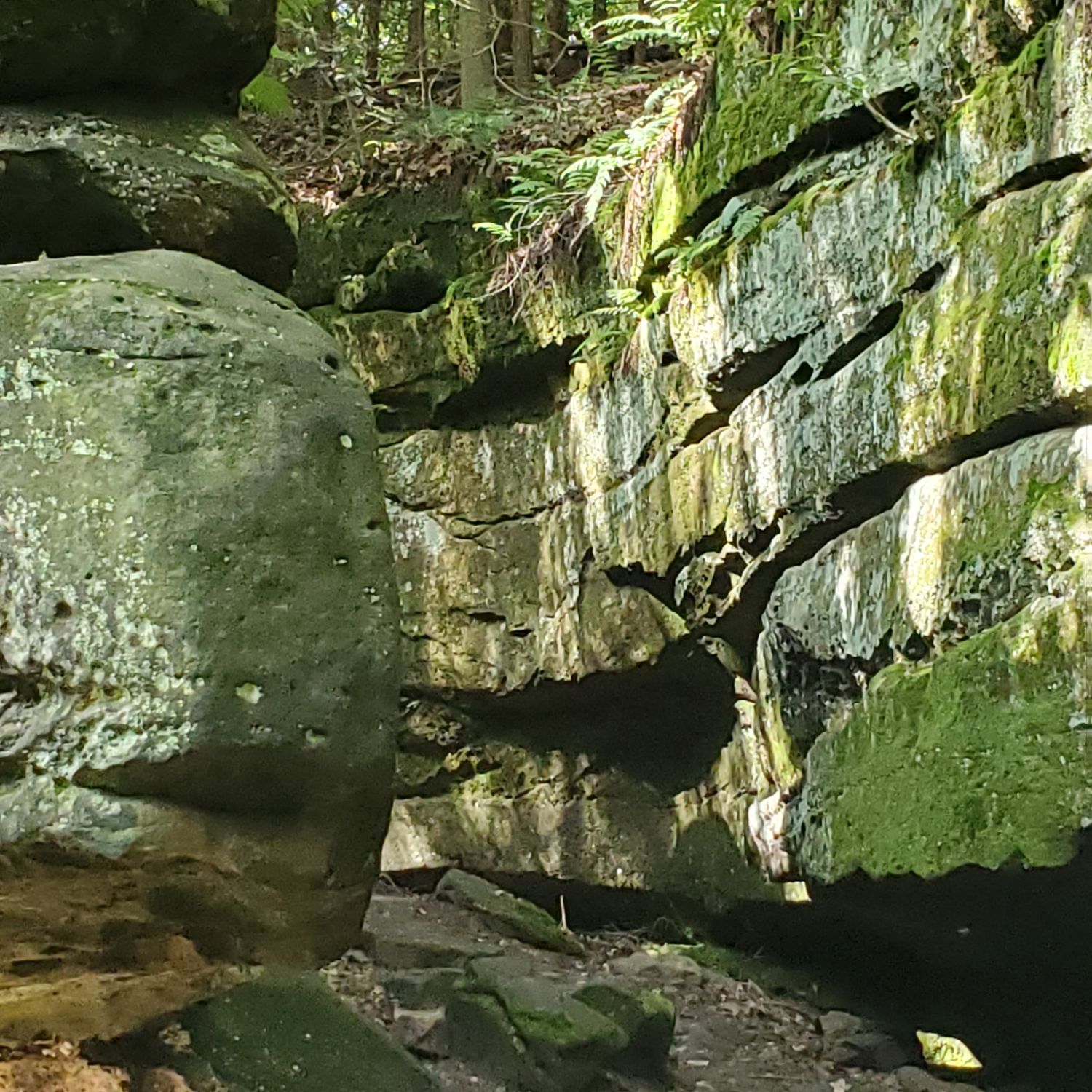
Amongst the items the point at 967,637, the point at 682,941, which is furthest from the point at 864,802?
the point at 682,941

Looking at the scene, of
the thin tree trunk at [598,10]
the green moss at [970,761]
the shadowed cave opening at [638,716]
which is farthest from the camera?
the thin tree trunk at [598,10]

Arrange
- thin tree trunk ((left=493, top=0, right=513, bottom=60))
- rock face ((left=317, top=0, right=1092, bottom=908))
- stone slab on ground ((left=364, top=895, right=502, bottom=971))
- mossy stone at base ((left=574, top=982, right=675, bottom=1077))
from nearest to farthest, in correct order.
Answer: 1. rock face ((left=317, top=0, right=1092, bottom=908))
2. mossy stone at base ((left=574, top=982, right=675, bottom=1077))
3. stone slab on ground ((left=364, top=895, right=502, bottom=971))
4. thin tree trunk ((left=493, top=0, right=513, bottom=60))

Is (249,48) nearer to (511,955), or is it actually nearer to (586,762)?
(511,955)

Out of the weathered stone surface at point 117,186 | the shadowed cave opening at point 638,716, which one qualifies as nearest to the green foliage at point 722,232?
the shadowed cave opening at point 638,716

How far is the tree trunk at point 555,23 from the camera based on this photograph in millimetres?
12539

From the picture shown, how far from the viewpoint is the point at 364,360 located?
Result: 9.99 meters

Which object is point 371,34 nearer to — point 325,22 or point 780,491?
point 325,22

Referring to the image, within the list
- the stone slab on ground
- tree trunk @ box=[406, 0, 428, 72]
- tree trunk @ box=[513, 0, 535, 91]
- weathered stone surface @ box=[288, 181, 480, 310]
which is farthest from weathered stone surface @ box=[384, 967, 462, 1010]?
tree trunk @ box=[406, 0, 428, 72]

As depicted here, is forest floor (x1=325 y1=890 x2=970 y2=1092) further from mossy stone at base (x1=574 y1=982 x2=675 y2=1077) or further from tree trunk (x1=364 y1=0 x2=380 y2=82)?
tree trunk (x1=364 y1=0 x2=380 y2=82)

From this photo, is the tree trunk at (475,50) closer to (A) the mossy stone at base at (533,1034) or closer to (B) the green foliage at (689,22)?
(B) the green foliage at (689,22)

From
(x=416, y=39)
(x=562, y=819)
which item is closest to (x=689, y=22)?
(x=562, y=819)

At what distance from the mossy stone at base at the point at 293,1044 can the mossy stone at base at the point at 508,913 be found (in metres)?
2.35

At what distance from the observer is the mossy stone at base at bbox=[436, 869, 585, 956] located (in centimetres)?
835

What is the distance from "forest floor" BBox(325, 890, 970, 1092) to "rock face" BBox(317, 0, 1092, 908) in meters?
0.62
